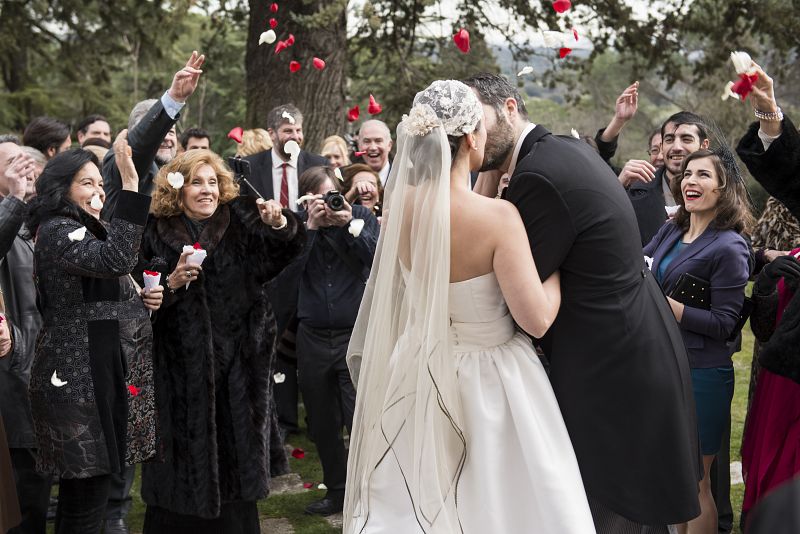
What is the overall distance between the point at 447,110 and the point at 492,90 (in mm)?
307

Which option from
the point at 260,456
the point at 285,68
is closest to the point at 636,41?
the point at 285,68

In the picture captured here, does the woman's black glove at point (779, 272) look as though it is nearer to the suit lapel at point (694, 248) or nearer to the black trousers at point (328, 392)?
the suit lapel at point (694, 248)

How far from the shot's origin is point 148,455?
457cm

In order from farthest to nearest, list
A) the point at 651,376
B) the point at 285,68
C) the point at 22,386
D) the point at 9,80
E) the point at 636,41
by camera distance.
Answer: the point at 9,80 < the point at 636,41 < the point at 285,68 < the point at 22,386 < the point at 651,376

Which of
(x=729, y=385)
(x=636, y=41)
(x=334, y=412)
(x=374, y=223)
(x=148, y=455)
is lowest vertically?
(x=334, y=412)

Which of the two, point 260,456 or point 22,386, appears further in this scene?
point 22,386

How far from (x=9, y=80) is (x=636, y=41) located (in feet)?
41.3

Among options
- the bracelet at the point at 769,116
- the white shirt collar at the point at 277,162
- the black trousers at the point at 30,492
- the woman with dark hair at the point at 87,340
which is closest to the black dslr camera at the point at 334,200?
the woman with dark hair at the point at 87,340

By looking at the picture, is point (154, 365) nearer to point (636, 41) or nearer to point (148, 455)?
point (148, 455)

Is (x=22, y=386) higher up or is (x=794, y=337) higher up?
(x=794, y=337)

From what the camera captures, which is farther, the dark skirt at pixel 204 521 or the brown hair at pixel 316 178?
the brown hair at pixel 316 178

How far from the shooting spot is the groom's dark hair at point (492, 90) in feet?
11.8

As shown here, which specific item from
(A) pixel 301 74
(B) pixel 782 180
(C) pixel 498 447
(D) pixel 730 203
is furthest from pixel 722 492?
(A) pixel 301 74

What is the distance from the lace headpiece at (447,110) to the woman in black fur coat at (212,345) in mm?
1485
